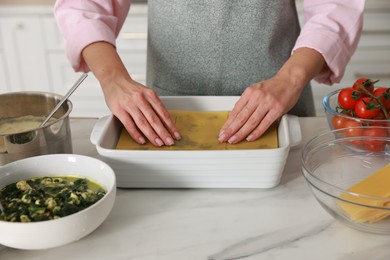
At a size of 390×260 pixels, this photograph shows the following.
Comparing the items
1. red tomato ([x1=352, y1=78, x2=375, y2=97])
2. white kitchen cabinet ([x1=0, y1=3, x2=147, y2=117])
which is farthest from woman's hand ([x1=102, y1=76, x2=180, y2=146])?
white kitchen cabinet ([x1=0, y1=3, x2=147, y2=117])

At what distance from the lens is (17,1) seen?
2037 mm

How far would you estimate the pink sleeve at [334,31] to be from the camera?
1.03 metres

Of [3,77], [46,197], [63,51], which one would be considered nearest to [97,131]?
[46,197]

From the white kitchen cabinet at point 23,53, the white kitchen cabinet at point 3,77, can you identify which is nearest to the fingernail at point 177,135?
the white kitchen cabinet at point 23,53

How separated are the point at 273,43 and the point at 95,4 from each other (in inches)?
15.1

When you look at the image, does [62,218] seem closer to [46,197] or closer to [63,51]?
[46,197]

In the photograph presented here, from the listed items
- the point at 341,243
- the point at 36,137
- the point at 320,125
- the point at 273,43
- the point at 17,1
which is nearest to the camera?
the point at 341,243

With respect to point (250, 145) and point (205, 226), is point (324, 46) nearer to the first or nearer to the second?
point (250, 145)

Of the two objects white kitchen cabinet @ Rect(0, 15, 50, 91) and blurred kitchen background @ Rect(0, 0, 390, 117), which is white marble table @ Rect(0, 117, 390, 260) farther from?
white kitchen cabinet @ Rect(0, 15, 50, 91)

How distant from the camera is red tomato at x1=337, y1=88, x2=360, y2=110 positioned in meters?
0.95

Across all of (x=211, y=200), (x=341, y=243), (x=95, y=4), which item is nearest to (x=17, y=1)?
(x=95, y=4)

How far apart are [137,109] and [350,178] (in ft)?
1.19

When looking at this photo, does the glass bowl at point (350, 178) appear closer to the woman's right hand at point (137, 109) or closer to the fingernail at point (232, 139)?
the fingernail at point (232, 139)

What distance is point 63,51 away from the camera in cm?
211
